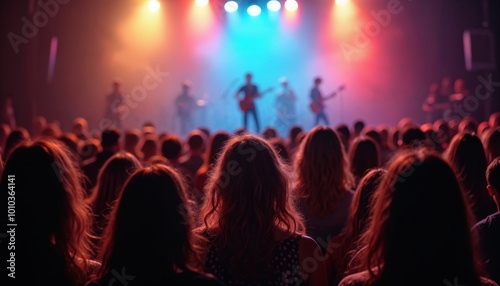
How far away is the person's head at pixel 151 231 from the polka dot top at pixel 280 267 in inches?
10.1

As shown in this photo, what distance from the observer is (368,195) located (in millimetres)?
2570

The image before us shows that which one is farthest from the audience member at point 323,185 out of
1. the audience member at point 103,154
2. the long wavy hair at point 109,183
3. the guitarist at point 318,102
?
the guitarist at point 318,102

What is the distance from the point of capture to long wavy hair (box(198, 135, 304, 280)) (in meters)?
1.96

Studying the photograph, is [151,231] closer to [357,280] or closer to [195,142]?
[357,280]

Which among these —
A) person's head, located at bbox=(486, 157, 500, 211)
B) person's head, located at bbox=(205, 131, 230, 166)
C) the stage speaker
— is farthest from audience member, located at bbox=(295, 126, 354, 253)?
the stage speaker

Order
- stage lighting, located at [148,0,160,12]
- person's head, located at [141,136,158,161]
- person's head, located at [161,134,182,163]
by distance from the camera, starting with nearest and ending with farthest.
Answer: person's head, located at [161,134,182,163], person's head, located at [141,136,158,161], stage lighting, located at [148,0,160,12]

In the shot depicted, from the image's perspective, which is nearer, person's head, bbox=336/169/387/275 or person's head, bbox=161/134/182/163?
person's head, bbox=336/169/387/275

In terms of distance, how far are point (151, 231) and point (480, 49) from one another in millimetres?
12536

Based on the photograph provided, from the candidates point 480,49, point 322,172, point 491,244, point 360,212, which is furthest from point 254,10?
point 491,244

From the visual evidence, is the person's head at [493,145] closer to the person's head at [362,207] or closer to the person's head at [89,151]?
the person's head at [362,207]

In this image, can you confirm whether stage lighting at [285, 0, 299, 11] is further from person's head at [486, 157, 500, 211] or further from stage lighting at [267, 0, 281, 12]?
person's head at [486, 157, 500, 211]

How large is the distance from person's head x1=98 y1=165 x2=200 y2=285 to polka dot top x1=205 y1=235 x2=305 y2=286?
26 cm

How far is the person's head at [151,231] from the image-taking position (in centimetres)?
163

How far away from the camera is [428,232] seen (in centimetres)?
156
